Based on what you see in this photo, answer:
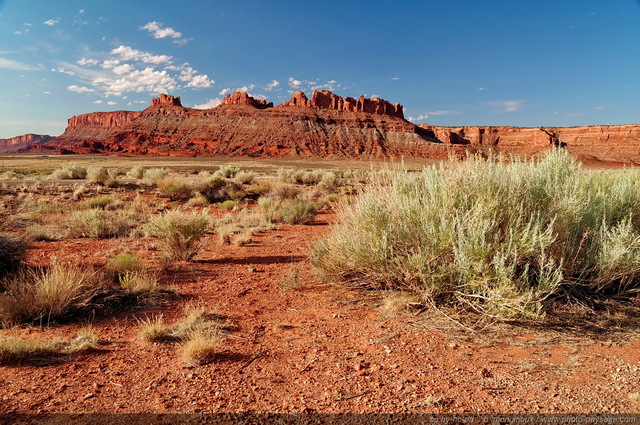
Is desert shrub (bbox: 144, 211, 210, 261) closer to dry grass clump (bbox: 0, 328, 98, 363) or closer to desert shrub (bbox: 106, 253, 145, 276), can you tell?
desert shrub (bbox: 106, 253, 145, 276)

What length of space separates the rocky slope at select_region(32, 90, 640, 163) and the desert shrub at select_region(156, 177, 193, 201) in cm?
6985

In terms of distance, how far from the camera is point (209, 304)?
479 cm

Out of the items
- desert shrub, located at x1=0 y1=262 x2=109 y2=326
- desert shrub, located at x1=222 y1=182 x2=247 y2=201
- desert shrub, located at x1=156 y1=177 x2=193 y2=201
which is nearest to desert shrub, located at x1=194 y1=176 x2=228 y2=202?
desert shrub, located at x1=222 y1=182 x2=247 y2=201

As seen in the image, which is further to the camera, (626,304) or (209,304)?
(209,304)

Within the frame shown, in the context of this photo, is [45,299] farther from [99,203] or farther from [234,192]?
[234,192]

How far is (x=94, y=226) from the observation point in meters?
8.93

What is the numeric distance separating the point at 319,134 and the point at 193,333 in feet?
312

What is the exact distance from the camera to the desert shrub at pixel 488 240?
3.92 m

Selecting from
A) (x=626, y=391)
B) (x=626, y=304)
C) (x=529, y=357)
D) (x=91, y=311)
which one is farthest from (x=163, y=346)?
(x=626, y=304)

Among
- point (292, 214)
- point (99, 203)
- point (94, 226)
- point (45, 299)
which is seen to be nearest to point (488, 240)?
point (45, 299)

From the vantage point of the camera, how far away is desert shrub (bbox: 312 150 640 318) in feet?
12.9

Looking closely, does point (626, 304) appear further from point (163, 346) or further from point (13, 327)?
point (13, 327)

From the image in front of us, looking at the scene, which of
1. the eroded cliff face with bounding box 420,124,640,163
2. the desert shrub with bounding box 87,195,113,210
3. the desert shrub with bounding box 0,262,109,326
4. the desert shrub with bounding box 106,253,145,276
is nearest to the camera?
the desert shrub with bounding box 0,262,109,326

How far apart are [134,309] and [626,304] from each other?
600cm
